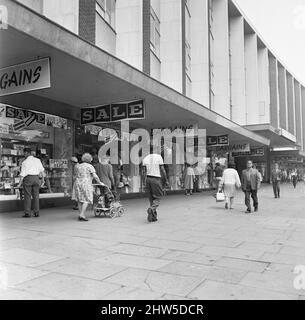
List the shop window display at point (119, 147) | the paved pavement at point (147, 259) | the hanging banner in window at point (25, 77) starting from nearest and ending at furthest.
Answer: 1. the paved pavement at point (147, 259)
2. the hanging banner in window at point (25, 77)
3. the shop window display at point (119, 147)

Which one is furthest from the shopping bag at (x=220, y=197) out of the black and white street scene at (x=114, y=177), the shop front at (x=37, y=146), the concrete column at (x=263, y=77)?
the concrete column at (x=263, y=77)

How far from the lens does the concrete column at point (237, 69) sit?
34250mm

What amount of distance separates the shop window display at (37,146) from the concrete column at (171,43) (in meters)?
10.1

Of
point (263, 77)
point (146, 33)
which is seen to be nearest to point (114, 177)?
point (146, 33)

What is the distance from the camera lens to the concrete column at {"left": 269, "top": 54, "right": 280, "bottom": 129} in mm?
45084

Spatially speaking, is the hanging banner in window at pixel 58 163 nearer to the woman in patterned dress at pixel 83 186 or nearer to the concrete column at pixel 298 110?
the woman in patterned dress at pixel 83 186

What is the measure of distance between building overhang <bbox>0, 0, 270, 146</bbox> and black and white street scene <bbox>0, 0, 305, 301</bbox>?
0.03 meters

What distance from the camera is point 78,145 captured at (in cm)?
1374

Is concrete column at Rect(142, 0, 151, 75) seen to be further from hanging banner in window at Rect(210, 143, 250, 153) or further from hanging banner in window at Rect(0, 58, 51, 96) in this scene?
hanging banner in window at Rect(0, 58, 51, 96)

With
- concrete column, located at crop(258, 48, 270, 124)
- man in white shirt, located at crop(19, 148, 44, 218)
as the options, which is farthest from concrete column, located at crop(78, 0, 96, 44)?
concrete column, located at crop(258, 48, 270, 124)

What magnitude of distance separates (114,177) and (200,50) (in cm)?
1567
